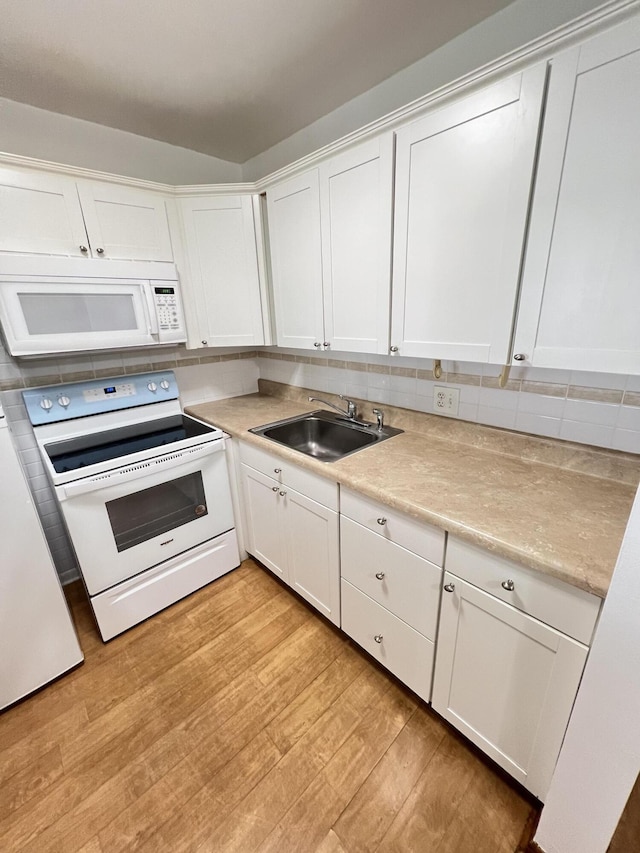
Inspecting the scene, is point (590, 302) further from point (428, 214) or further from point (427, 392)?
point (427, 392)

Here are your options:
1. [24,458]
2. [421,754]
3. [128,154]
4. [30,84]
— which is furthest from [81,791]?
[128,154]

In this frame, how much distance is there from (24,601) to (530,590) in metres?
1.81

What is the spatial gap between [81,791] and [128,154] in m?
2.82

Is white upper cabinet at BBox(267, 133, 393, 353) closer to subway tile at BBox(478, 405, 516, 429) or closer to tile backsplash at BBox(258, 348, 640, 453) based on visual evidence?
tile backsplash at BBox(258, 348, 640, 453)

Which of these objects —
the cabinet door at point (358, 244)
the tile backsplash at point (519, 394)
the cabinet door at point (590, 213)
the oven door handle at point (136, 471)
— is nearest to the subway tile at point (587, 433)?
the tile backsplash at point (519, 394)

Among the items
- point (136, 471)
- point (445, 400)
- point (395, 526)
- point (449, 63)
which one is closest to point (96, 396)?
point (136, 471)

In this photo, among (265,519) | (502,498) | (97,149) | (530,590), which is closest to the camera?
(530,590)

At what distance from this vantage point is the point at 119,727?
4.39ft

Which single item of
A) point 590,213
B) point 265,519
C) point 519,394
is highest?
point 590,213

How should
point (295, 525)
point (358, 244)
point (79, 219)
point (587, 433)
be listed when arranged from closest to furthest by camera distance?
point (587, 433) → point (358, 244) → point (79, 219) → point (295, 525)

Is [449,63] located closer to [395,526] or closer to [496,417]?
[496,417]

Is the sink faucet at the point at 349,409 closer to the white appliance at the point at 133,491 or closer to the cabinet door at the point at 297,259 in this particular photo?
the cabinet door at the point at 297,259

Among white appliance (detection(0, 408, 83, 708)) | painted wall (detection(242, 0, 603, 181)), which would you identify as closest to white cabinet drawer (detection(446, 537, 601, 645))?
painted wall (detection(242, 0, 603, 181))

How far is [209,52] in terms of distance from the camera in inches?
52.1
